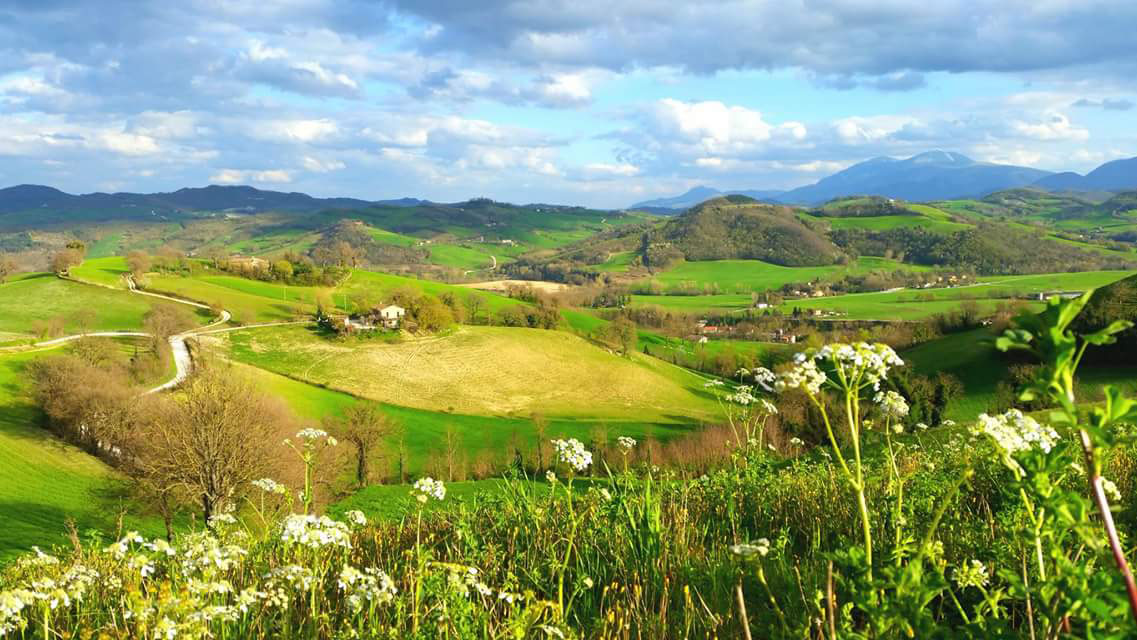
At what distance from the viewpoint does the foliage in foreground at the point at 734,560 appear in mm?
2645

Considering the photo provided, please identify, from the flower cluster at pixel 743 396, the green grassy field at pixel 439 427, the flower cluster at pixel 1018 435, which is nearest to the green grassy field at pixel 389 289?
the green grassy field at pixel 439 427

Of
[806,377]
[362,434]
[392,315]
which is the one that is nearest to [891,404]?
[806,377]

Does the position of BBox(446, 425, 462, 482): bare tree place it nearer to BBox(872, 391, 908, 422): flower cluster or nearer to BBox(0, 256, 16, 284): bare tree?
BBox(872, 391, 908, 422): flower cluster

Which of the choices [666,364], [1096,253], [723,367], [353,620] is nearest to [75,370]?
[353,620]

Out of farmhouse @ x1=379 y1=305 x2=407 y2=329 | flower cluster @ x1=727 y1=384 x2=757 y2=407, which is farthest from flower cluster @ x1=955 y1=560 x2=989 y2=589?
farmhouse @ x1=379 y1=305 x2=407 y2=329

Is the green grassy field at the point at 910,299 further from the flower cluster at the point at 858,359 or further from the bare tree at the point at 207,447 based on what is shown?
the flower cluster at the point at 858,359

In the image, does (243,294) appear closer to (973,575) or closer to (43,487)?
(43,487)

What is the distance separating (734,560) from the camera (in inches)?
179

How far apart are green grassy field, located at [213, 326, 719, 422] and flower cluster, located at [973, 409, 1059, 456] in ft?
234

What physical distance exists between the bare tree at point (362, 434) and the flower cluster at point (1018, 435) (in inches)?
1936

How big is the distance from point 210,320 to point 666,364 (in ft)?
207

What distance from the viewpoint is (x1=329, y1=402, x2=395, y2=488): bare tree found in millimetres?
51156

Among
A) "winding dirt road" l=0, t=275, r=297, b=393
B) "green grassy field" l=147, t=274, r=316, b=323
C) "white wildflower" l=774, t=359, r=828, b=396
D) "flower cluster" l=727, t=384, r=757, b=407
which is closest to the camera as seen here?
"white wildflower" l=774, t=359, r=828, b=396

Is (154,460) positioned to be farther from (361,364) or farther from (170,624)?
(361,364)
